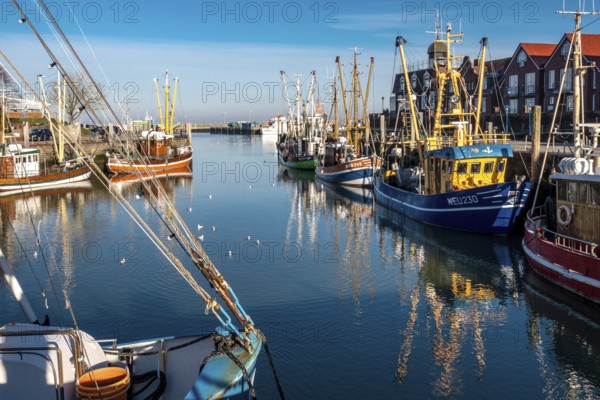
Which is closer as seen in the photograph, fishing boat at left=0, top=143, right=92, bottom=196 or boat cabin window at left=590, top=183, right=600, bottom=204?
boat cabin window at left=590, top=183, right=600, bottom=204

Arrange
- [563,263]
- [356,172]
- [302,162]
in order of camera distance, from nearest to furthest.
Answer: [563,263], [356,172], [302,162]

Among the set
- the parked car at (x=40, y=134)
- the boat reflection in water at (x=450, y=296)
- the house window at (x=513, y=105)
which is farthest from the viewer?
the parked car at (x=40, y=134)

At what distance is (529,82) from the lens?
6312cm

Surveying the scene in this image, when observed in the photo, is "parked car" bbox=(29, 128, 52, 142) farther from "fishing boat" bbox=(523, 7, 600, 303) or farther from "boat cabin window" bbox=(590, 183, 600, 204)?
"boat cabin window" bbox=(590, 183, 600, 204)

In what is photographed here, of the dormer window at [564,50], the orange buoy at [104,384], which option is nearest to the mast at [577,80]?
the orange buoy at [104,384]

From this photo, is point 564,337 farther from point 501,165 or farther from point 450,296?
point 501,165

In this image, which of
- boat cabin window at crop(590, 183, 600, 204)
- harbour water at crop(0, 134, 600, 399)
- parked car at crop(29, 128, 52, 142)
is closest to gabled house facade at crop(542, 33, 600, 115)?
harbour water at crop(0, 134, 600, 399)

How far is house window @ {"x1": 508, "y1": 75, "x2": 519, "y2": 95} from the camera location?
2557 inches

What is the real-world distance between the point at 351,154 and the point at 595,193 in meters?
38.8

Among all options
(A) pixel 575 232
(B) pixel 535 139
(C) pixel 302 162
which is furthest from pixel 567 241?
(C) pixel 302 162

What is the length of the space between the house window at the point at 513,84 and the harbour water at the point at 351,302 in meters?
37.7

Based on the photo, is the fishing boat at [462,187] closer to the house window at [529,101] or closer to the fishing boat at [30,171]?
the fishing boat at [30,171]

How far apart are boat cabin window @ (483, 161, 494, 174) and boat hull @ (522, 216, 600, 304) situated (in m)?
7.41

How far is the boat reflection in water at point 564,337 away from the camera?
41.4ft
